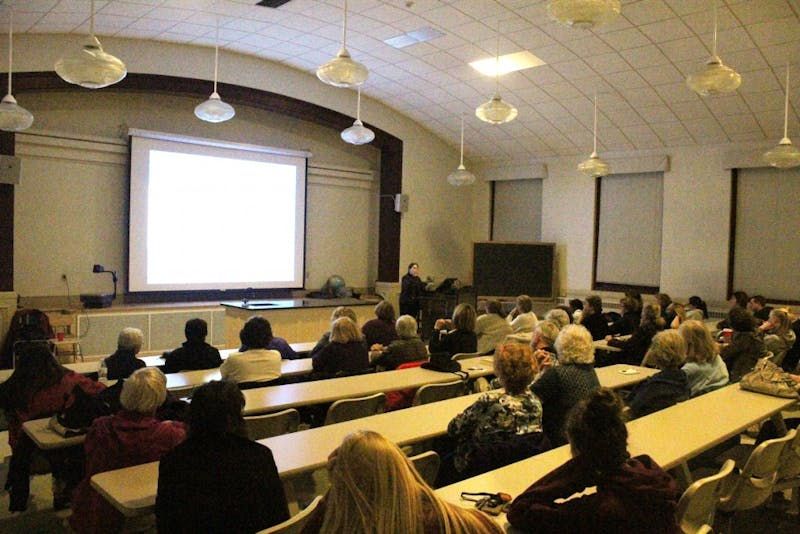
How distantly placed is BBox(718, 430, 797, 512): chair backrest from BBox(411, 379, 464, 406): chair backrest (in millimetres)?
1664

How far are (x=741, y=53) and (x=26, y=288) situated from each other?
29.2ft

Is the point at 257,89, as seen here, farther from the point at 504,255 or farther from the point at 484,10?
the point at 504,255

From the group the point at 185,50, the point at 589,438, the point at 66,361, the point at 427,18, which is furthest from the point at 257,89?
the point at 589,438

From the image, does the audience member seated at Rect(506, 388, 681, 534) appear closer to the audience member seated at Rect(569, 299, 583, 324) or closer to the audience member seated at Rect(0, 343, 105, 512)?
the audience member seated at Rect(0, 343, 105, 512)

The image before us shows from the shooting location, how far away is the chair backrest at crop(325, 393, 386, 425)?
11.7ft

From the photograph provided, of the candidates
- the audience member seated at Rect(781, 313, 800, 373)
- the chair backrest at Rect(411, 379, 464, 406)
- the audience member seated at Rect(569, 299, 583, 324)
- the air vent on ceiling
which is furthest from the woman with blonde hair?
the air vent on ceiling

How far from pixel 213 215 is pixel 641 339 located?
629 centimetres

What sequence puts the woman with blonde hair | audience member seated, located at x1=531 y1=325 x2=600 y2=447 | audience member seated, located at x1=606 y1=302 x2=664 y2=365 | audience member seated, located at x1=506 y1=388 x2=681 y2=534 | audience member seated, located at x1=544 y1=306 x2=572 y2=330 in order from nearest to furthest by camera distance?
the woman with blonde hair
audience member seated, located at x1=506 y1=388 x2=681 y2=534
audience member seated, located at x1=531 y1=325 x2=600 y2=447
audience member seated, located at x1=544 y1=306 x2=572 y2=330
audience member seated, located at x1=606 y1=302 x2=664 y2=365

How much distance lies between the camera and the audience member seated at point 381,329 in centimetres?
582

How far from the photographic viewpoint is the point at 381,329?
583 cm

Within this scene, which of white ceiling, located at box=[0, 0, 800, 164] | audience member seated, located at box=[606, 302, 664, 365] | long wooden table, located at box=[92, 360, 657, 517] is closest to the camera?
long wooden table, located at box=[92, 360, 657, 517]

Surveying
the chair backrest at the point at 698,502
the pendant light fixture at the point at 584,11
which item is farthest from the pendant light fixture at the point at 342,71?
the chair backrest at the point at 698,502

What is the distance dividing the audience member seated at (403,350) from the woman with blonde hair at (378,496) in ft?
10.8

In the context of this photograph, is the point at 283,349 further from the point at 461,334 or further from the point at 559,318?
the point at 559,318
